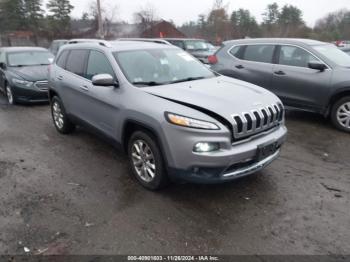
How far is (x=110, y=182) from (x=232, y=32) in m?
41.9

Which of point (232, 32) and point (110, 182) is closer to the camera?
point (110, 182)

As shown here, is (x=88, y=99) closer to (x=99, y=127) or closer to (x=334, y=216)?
(x=99, y=127)

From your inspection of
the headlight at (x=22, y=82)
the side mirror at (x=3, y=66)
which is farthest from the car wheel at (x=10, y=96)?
the side mirror at (x=3, y=66)

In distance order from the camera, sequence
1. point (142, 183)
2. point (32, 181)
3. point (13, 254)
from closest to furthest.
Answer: point (13, 254)
point (142, 183)
point (32, 181)

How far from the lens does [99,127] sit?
15.6ft

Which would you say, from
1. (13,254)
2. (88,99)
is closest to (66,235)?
(13,254)

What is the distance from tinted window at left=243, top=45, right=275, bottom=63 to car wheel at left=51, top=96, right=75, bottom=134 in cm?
419

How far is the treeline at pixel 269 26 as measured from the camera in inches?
1612

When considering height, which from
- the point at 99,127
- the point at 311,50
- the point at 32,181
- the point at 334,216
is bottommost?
the point at 32,181

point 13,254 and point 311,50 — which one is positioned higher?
point 311,50

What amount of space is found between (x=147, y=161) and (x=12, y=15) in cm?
5311

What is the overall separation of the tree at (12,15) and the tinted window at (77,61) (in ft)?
165

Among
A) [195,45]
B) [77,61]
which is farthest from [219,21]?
[77,61]

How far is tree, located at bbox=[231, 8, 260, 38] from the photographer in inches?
1750
